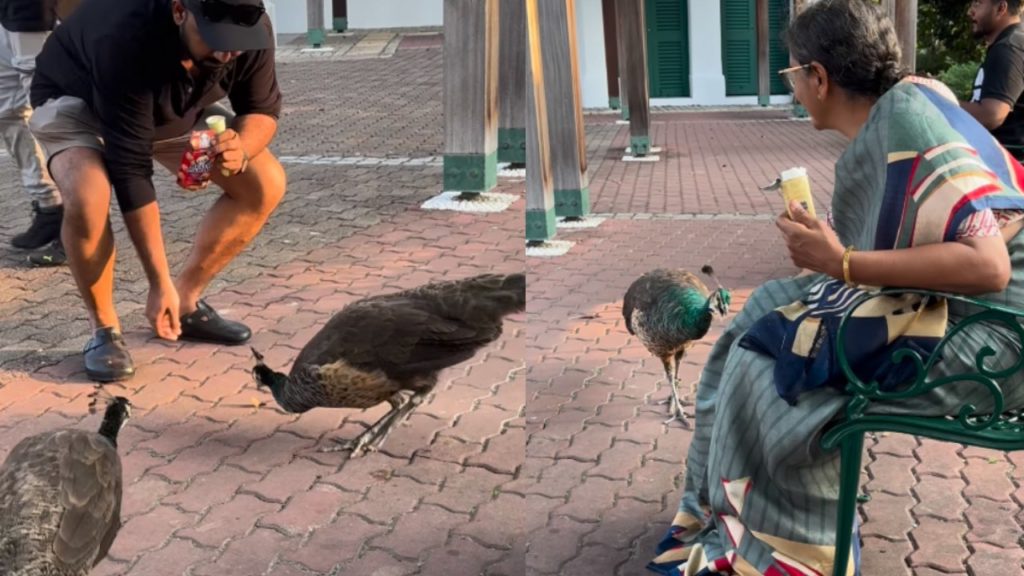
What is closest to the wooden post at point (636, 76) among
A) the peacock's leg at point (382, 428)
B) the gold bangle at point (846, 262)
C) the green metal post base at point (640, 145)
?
the green metal post base at point (640, 145)

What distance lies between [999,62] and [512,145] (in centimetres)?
354

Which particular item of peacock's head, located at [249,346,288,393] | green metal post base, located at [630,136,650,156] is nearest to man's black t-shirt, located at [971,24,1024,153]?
peacock's head, located at [249,346,288,393]

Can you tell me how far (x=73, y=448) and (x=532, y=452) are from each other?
207 cm

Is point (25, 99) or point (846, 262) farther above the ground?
point (25, 99)

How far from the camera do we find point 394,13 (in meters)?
1.95

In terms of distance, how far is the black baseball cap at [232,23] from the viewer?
1.64 m

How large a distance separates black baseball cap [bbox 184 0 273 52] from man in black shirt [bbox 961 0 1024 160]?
389 cm

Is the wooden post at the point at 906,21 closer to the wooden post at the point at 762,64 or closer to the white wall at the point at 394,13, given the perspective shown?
the wooden post at the point at 762,64

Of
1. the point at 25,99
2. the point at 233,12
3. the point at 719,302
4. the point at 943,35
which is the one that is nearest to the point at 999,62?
the point at 719,302

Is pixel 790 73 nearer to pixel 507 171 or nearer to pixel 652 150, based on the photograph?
pixel 507 171

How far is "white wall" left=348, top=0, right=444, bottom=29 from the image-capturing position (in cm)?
190

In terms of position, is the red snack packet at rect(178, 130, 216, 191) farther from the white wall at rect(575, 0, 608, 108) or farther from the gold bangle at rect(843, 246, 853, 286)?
the white wall at rect(575, 0, 608, 108)

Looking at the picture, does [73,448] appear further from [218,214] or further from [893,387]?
[893,387]

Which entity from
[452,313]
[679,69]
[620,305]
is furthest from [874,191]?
[679,69]
